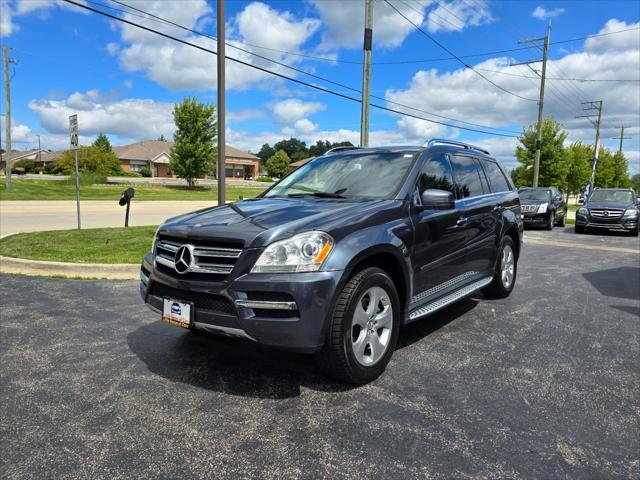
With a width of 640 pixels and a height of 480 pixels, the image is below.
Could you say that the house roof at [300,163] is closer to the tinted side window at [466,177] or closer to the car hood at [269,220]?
the car hood at [269,220]

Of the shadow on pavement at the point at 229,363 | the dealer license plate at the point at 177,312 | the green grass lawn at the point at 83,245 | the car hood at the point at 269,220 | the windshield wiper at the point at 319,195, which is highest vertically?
the windshield wiper at the point at 319,195

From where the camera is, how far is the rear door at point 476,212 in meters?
4.73

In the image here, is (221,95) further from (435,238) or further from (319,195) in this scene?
(435,238)

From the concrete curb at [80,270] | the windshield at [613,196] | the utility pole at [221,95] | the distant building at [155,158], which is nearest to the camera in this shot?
the concrete curb at [80,270]

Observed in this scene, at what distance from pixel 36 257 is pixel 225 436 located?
659 cm

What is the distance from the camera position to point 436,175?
4.37 m

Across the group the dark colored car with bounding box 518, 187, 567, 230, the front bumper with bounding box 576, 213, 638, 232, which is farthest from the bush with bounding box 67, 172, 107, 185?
the front bumper with bounding box 576, 213, 638, 232

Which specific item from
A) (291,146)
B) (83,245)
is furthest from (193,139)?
(291,146)

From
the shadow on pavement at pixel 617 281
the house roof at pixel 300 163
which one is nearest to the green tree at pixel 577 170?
the house roof at pixel 300 163

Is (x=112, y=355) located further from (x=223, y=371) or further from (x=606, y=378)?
(x=606, y=378)

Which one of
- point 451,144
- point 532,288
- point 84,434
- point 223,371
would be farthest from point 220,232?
point 532,288

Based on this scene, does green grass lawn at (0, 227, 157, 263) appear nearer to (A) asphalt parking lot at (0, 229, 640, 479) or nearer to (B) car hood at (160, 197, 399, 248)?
(A) asphalt parking lot at (0, 229, 640, 479)

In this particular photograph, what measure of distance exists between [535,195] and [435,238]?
1574 centimetres

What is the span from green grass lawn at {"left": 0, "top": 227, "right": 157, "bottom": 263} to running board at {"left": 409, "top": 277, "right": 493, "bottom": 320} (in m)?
5.21
